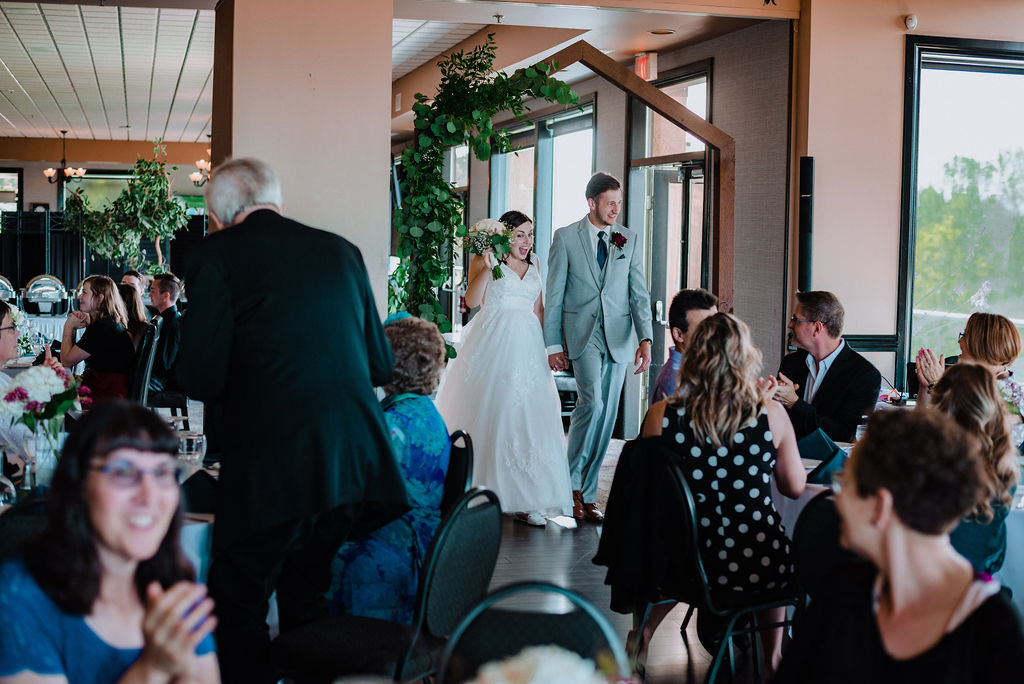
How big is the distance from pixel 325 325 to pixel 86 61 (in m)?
10.2

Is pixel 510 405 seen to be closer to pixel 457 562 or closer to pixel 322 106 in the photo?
pixel 322 106

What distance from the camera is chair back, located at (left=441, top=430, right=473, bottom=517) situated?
306 cm

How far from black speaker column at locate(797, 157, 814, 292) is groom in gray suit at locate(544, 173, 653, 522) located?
1.04m

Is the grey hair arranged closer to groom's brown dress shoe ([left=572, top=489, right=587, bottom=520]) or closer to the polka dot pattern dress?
the polka dot pattern dress

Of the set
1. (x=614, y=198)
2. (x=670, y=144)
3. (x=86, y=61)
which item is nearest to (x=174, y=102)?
(x=86, y=61)

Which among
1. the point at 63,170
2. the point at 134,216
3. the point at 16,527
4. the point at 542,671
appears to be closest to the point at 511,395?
the point at 16,527

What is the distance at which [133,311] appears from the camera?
299 inches

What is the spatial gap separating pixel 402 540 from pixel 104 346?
4.41 m

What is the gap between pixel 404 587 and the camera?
294 centimetres

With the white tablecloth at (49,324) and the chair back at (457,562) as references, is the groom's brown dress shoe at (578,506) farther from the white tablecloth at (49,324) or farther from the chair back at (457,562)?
the white tablecloth at (49,324)

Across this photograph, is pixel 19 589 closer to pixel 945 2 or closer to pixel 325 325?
pixel 325 325

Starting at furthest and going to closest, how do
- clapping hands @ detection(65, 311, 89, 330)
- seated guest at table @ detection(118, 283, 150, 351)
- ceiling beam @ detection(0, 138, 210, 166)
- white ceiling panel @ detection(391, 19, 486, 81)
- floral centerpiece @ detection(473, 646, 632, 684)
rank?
ceiling beam @ detection(0, 138, 210, 166) < white ceiling panel @ detection(391, 19, 486, 81) < seated guest at table @ detection(118, 283, 150, 351) < clapping hands @ detection(65, 311, 89, 330) < floral centerpiece @ detection(473, 646, 632, 684)

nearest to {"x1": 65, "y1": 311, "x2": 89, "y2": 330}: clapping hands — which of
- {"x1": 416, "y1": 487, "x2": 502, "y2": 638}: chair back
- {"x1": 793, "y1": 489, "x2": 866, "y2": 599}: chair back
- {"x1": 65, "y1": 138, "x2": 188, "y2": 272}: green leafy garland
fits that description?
{"x1": 65, "y1": 138, "x2": 188, "y2": 272}: green leafy garland

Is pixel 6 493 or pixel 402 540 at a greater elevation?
pixel 6 493
